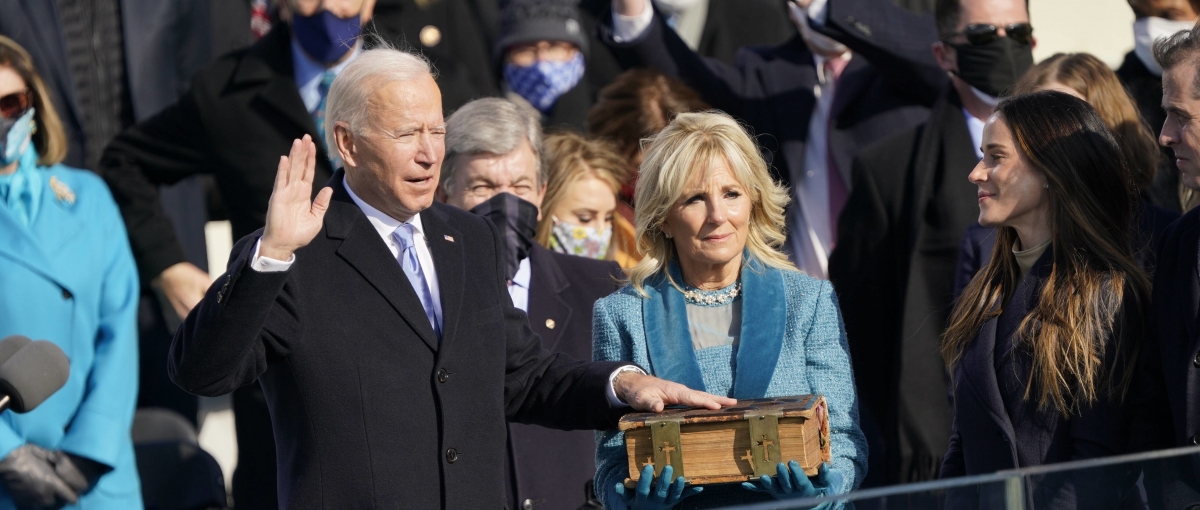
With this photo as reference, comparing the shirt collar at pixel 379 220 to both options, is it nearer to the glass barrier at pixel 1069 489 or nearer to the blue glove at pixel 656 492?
the blue glove at pixel 656 492

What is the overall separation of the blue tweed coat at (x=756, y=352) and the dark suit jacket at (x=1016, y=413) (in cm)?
31

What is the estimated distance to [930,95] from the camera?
5.94m

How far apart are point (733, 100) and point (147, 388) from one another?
9.18 feet

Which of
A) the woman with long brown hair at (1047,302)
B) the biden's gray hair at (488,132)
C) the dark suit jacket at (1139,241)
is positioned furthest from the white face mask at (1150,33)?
the biden's gray hair at (488,132)

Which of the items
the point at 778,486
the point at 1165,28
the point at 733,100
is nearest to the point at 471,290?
the point at 778,486

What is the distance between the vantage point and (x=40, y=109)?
5262mm

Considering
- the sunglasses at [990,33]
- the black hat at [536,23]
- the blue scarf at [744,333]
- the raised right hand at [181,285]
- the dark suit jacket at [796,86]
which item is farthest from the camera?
the black hat at [536,23]

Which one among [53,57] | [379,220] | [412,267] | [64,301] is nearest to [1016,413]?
[412,267]

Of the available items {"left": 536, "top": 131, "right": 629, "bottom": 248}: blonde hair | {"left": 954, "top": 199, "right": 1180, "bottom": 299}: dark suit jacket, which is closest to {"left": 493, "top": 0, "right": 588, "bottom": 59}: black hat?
{"left": 536, "top": 131, "right": 629, "bottom": 248}: blonde hair

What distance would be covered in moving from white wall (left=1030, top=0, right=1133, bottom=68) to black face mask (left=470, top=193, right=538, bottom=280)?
446 centimetres

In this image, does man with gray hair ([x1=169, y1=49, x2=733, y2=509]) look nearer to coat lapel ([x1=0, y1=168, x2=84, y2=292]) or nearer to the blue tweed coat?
the blue tweed coat

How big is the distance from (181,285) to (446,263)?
2658 mm

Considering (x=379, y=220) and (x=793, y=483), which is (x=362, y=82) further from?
(x=793, y=483)

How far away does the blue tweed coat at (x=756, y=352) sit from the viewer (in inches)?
142
